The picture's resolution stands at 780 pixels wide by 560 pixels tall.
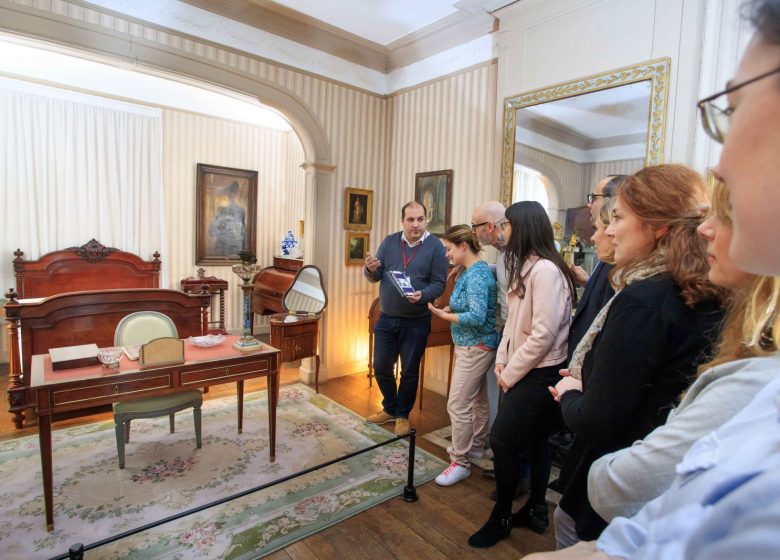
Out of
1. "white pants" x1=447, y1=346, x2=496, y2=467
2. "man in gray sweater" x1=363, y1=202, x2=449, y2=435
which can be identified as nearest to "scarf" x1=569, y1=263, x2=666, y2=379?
"white pants" x1=447, y1=346, x2=496, y2=467

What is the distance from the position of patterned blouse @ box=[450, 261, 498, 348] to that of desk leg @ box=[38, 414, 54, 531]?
7.84ft

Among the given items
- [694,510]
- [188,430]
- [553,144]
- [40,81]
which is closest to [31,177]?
[40,81]

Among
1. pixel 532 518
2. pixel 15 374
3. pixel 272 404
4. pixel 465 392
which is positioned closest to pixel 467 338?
pixel 465 392

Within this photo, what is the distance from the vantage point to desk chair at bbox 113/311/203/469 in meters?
2.86

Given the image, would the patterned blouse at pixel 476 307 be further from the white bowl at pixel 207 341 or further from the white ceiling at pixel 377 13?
the white ceiling at pixel 377 13

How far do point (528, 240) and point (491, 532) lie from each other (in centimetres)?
157

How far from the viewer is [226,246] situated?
23.5 ft

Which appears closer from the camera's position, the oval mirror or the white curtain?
the oval mirror

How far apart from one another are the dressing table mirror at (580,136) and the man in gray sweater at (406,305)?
2.77 feet

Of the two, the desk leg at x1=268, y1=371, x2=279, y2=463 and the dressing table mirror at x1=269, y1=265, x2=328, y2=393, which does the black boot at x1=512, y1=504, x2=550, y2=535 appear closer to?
the desk leg at x1=268, y1=371, x2=279, y2=463

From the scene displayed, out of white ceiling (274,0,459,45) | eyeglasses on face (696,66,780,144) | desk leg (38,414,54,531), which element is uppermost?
white ceiling (274,0,459,45)

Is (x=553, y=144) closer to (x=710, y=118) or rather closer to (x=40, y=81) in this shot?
(x=710, y=118)

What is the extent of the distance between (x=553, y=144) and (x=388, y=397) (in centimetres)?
256

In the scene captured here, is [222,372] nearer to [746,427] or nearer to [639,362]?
[639,362]
